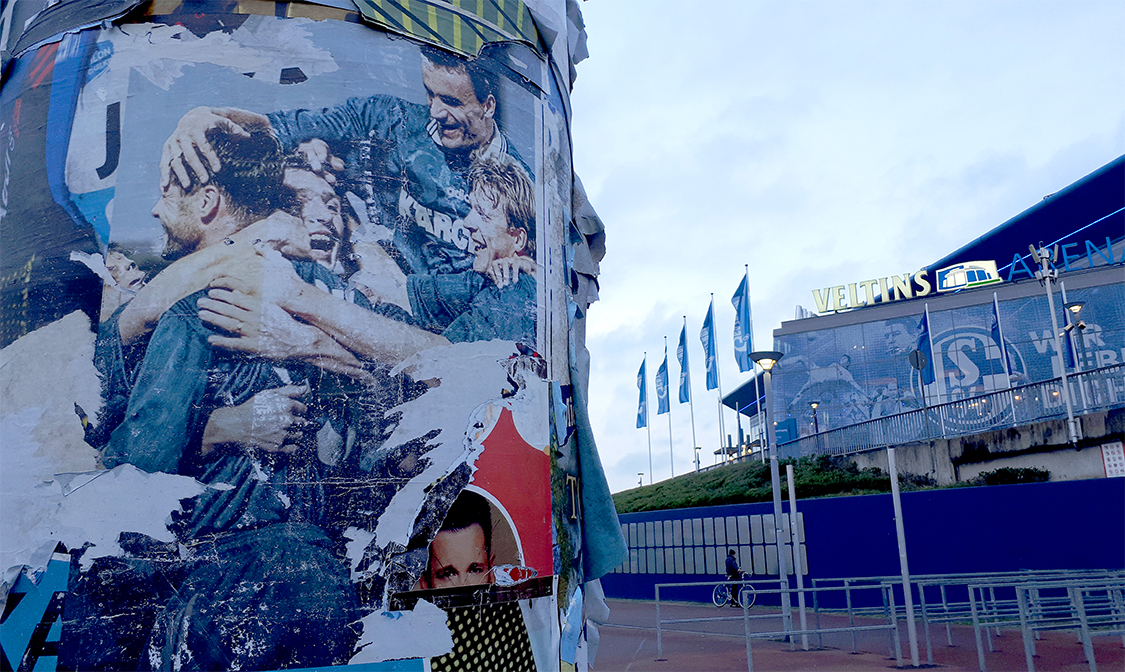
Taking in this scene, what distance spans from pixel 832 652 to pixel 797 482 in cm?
1148

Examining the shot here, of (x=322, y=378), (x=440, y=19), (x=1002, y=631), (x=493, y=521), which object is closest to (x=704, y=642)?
(x=1002, y=631)

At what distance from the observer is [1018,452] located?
66.1ft

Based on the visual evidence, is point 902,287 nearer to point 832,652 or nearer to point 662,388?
point 662,388

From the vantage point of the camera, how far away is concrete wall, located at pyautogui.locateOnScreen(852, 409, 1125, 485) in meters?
18.4

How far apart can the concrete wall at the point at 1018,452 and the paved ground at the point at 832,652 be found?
5644 mm

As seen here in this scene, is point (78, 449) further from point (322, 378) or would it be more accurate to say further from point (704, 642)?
point (704, 642)

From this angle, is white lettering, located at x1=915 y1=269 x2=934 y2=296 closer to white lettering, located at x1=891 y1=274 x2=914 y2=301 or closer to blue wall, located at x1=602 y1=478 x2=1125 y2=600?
white lettering, located at x1=891 y1=274 x2=914 y2=301

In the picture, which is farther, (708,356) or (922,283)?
(922,283)

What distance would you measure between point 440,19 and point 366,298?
2.95 meters

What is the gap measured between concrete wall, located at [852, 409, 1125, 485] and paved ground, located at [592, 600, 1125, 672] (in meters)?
5.64

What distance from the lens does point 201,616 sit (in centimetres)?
587

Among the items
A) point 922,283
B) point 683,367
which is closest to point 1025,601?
point 683,367

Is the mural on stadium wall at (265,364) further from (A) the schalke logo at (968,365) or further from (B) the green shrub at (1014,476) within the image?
(A) the schalke logo at (968,365)

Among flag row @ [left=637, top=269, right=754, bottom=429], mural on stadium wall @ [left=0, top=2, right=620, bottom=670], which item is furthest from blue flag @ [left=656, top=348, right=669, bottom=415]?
mural on stadium wall @ [left=0, top=2, right=620, bottom=670]
